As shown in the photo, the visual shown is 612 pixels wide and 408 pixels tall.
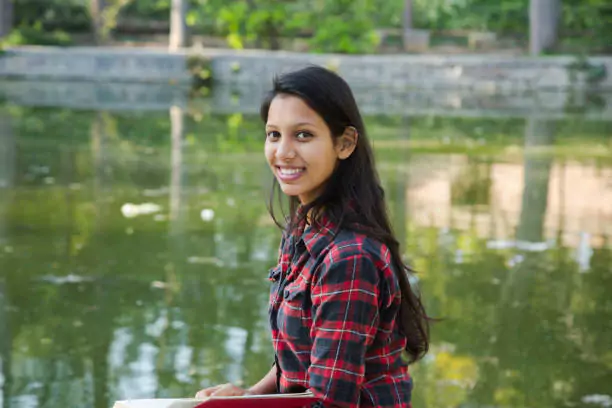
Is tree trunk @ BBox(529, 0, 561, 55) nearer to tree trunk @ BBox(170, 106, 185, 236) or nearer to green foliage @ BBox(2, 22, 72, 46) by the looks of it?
green foliage @ BBox(2, 22, 72, 46)

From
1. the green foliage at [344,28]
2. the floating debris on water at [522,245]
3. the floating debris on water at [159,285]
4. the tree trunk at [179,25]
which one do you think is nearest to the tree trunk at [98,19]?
the tree trunk at [179,25]

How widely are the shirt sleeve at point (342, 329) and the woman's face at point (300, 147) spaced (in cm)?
25

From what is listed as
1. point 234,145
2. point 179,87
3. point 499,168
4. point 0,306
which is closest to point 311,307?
point 0,306

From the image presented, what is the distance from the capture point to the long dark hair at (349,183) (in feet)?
7.14

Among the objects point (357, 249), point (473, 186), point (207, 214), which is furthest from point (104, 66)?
point (357, 249)

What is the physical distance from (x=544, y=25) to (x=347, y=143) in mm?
24659

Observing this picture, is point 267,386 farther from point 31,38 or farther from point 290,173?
point 31,38

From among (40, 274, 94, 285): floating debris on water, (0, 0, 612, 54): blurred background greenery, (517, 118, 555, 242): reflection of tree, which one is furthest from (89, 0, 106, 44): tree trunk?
(40, 274, 94, 285): floating debris on water

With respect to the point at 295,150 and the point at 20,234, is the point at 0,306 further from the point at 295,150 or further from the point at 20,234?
the point at 295,150

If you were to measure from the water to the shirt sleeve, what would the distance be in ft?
7.99

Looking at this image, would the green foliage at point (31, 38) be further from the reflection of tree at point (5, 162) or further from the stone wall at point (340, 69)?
the reflection of tree at point (5, 162)

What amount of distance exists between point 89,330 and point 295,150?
132 inches

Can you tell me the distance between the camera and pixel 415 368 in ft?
15.9

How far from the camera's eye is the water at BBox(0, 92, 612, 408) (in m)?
4.75
